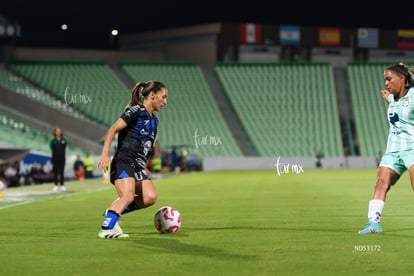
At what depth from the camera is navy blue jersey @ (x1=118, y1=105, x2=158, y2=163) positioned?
11523 mm

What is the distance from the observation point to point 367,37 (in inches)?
3036

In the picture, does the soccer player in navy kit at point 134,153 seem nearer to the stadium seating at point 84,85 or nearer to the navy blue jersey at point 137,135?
the navy blue jersey at point 137,135

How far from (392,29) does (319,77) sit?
1042 centimetres

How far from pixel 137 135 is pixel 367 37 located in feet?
223

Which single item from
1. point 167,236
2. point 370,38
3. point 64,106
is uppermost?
point 370,38

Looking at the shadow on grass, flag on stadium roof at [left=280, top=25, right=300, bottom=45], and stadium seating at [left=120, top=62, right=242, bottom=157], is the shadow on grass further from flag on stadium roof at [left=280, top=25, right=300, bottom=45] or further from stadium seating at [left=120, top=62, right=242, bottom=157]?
flag on stadium roof at [left=280, top=25, right=300, bottom=45]

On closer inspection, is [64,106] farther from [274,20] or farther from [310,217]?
[310,217]

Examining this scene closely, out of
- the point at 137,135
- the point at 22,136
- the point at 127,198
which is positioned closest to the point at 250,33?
the point at 22,136

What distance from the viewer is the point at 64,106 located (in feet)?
209

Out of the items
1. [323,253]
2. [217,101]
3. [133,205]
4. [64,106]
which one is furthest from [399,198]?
[217,101]

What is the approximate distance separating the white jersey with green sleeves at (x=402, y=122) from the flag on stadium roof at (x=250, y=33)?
210 ft

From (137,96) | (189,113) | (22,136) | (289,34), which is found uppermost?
(289,34)

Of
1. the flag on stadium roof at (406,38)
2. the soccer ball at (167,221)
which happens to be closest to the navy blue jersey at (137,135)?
the soccer ball at (167,221)

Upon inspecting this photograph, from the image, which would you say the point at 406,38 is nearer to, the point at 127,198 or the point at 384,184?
the point at 384,184
